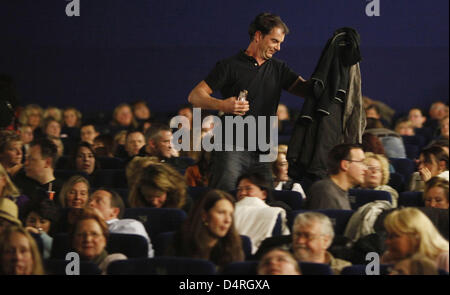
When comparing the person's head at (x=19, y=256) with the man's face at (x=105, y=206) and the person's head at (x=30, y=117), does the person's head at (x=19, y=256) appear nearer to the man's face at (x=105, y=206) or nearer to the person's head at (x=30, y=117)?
the man's face at (x=105, y=206)

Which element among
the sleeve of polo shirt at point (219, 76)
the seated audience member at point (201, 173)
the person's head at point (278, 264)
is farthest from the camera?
the seated audience member at point (201, 173)

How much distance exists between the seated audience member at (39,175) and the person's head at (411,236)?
310 cm

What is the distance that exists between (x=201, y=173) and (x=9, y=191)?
6.06 ft

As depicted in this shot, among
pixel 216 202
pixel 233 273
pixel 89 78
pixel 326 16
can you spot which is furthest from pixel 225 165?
pixel 89 78

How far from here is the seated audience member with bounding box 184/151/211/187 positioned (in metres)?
8.34

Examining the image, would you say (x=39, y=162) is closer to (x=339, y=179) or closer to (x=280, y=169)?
(x=280, y=169)

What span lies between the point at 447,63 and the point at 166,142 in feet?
27.4

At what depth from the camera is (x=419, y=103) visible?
53.0 feet

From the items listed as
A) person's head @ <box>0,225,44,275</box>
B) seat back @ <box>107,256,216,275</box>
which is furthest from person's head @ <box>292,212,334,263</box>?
person's head @ <box>0,225,44,275</box>

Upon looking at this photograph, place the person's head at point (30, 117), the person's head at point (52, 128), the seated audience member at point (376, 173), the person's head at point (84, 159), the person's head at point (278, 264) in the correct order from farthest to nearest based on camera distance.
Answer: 1. the person's head at point (30, 117)
2. the person's head at point (52, 128)
3. the person's head at point (84, 159)
4. the seated audience member at point (376, 173)
5. the person's head at point (278, 264)

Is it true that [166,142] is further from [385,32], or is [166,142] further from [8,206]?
[385,32]

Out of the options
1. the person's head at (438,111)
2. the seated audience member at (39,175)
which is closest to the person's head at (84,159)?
the seated audience member at (39,175)

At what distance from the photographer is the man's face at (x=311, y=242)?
Result: 5.43m

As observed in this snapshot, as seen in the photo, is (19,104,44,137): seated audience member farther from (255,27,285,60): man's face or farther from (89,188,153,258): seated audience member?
(89,188,153,258): seated audience member
